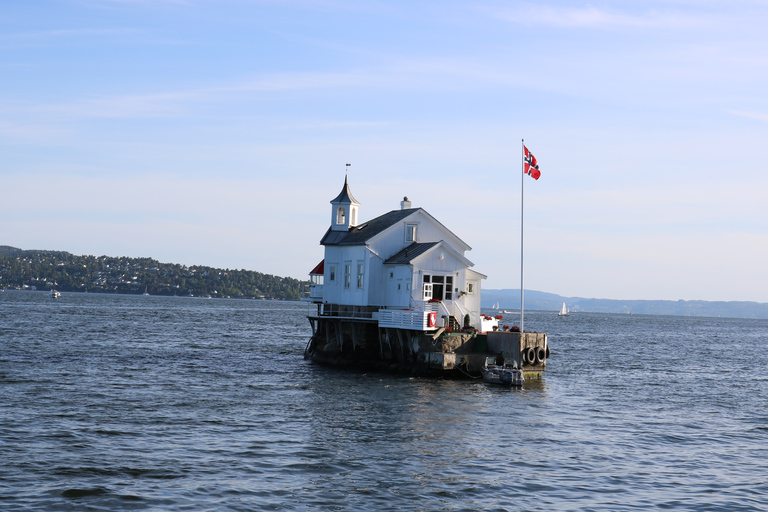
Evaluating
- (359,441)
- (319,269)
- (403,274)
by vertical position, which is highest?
(319,269)

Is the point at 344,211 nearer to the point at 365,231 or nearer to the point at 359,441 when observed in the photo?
the point at 365,231

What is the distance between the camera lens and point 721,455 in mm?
24969

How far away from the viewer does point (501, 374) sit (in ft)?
133

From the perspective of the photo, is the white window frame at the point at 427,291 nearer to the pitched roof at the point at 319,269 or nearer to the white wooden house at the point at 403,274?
the white wooden house at the point at 403,274

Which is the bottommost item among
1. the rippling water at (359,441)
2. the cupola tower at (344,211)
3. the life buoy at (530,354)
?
the rippling water at (359,441)

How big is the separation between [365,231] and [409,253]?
14.7 feet

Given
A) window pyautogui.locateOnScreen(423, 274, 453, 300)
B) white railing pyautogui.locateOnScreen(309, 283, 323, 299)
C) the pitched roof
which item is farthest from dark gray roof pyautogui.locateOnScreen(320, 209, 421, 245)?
window pyautogui.locateOnScreen(423, 274, 453, 300)

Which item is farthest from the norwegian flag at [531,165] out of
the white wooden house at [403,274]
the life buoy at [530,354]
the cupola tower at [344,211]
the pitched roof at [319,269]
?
the pitched roof at [319,269]

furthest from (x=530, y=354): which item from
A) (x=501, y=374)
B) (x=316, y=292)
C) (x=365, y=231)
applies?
(x=316, y=292)

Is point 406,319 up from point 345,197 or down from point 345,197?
down

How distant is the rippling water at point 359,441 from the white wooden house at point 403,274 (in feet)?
16.1

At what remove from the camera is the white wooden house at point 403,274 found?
4488cm

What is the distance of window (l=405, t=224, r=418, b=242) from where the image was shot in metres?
48.2

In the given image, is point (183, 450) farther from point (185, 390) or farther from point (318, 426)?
point (185, 390)
